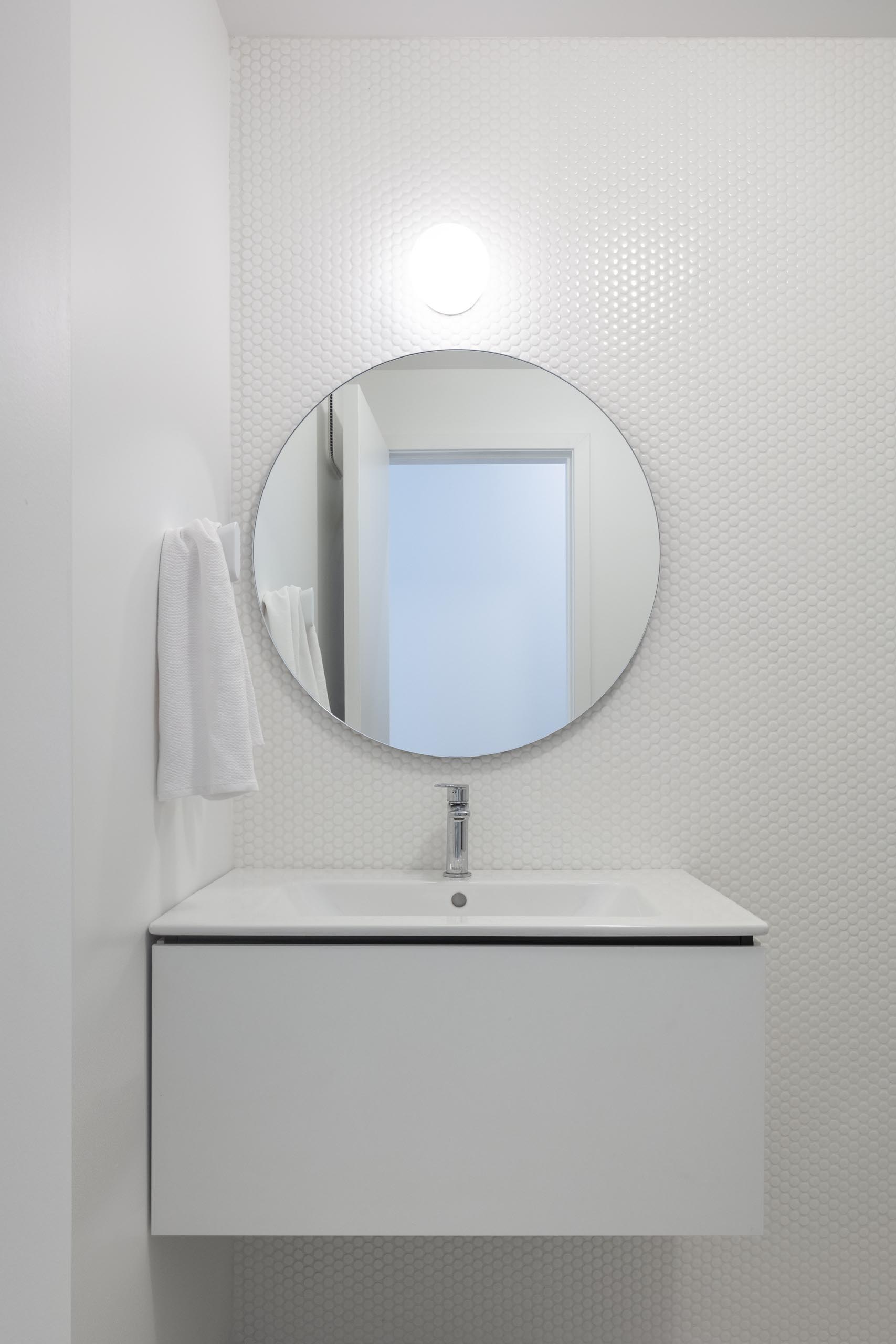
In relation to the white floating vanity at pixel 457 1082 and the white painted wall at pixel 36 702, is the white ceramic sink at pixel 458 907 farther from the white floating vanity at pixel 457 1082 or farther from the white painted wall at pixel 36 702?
the white painted wall at pixel 36 702

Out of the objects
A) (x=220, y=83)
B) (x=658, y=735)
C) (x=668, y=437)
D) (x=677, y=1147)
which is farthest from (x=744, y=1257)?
(x=220, y=83)

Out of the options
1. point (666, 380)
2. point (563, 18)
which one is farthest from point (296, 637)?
point (563, 18)

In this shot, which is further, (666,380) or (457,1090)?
(666,380)

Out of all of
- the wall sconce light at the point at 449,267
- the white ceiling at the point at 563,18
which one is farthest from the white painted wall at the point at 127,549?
the wall sconce light at the point at 449,267

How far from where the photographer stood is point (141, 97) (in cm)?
130

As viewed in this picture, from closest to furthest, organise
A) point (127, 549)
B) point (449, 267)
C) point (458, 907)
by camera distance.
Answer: point (127, 549) → point (458, 907) → point (449, 267)

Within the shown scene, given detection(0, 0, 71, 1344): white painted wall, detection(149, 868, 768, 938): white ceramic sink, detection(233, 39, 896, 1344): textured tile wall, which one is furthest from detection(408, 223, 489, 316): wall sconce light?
detection(149, 868, 768, 938): white ceramic sink

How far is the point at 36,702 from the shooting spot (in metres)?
1.07

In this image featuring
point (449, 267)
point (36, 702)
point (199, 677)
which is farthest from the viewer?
point (449, 267)

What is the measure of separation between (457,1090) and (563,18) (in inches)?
70.0

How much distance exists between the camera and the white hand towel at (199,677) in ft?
4.49

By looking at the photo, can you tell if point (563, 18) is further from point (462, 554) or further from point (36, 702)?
point (36, 702)

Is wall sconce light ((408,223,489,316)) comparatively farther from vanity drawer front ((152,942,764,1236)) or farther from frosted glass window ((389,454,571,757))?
vanity drawer front ((152,942,764,1236))

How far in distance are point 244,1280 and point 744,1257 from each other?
35.3 inches
